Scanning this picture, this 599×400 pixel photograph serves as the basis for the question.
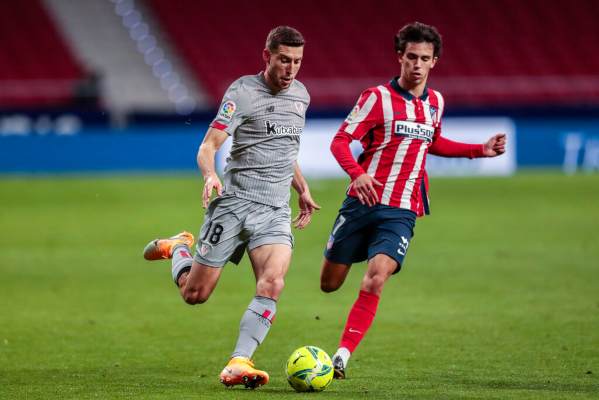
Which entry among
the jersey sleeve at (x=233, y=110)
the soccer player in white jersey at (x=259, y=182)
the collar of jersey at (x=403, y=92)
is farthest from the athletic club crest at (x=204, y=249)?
the collar of jersey at (x=403, y=92)

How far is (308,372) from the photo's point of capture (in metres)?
6.34

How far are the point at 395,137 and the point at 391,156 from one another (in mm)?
132

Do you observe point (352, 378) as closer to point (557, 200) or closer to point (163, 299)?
point (163, 299)

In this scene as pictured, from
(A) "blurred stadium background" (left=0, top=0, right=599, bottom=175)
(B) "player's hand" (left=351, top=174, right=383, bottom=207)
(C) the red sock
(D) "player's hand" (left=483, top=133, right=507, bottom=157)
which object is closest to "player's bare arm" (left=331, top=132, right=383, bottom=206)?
(B) "player's hand" (left=351, top=174, right=383, bottom=207)

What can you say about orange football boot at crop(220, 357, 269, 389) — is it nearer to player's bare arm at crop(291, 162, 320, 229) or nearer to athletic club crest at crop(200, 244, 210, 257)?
athletic club crest at crop(200, 244, 210, 257)

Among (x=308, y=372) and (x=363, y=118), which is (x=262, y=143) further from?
(x=308, y=372)

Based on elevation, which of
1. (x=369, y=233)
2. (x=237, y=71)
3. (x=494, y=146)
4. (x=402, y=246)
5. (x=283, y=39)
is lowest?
(x=402, y=246)

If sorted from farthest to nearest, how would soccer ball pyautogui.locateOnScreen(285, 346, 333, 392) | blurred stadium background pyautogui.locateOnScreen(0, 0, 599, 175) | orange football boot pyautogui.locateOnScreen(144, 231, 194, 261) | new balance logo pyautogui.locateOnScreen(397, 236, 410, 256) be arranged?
blurred stadium background pyautogui.locateOnScreen(0, 0, 599, 175), orange football boot pyautogui.locateOnScreen(144, 231, 194, 261), new balance logo pyautogui.locateOnScreen(397, 236, 410, 256), soccer ball pyautogui.locateOnScreen(285, 346, 333, 392)

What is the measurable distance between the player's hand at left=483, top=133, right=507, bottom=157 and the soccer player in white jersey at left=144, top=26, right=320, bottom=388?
1486mm

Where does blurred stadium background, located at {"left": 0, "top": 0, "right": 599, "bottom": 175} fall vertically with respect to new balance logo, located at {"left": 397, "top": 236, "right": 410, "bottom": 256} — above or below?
above

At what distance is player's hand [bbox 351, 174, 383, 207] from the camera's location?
7.01 meters

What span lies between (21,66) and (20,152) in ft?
15.5

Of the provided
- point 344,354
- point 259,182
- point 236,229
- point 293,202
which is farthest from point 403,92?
point 293,202

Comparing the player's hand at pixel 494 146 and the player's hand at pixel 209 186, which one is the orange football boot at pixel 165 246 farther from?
the player's hand at pixel 494 146
